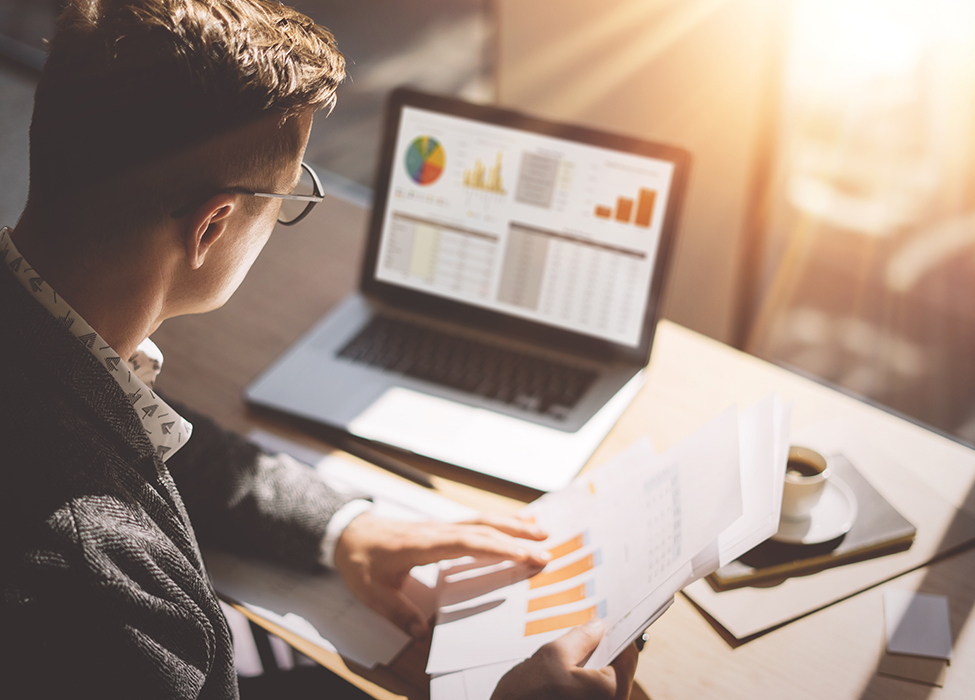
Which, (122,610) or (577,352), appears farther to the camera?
(577,352)

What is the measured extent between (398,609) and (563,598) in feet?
0.56

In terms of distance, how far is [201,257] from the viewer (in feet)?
2.18

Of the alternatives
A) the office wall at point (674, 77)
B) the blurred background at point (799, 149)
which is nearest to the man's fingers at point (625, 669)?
the blurred background at point (799, 149)

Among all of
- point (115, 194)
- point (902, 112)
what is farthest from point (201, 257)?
point (902, 112)

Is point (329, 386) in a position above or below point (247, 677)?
above

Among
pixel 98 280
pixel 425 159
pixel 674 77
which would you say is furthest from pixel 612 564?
pixel 674 77

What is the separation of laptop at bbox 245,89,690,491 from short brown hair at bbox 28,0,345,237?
50cm

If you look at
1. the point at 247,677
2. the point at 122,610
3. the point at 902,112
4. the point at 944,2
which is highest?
the point at 944,2

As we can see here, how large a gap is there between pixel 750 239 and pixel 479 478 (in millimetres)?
1303

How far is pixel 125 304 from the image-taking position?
0.63 meters

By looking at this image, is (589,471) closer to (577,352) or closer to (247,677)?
(577,352)

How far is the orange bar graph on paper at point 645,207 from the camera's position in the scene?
106 centimetres

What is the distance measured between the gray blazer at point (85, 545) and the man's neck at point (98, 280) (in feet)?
0.11

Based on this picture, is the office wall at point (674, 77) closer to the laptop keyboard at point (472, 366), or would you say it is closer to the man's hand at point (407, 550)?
the laptop keyboard at point (472, 366)
